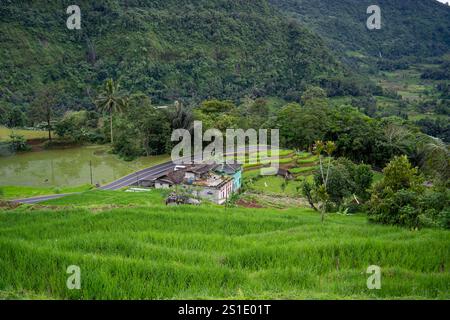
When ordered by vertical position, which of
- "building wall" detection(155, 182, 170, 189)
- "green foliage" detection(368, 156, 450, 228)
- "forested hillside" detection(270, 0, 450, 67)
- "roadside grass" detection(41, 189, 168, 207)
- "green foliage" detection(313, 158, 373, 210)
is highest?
"forested hillside" detection(270, 0, 450, 67)

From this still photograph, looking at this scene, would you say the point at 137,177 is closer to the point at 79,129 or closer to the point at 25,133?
the point at 79,129

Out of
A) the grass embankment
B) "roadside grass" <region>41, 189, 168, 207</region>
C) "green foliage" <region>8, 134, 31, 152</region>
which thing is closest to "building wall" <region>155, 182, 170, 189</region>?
"roadside grass" <region>41, 189, 168, 207</region>

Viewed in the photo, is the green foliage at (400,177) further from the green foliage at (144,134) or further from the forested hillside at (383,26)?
the forested hillside at (383,26)

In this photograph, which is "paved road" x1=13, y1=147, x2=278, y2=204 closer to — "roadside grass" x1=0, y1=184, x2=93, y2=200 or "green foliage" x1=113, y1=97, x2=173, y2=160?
"roadside grass" x1=0, y1=184, x2=93, y2=200

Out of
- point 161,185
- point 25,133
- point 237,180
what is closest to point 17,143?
point 25,133
